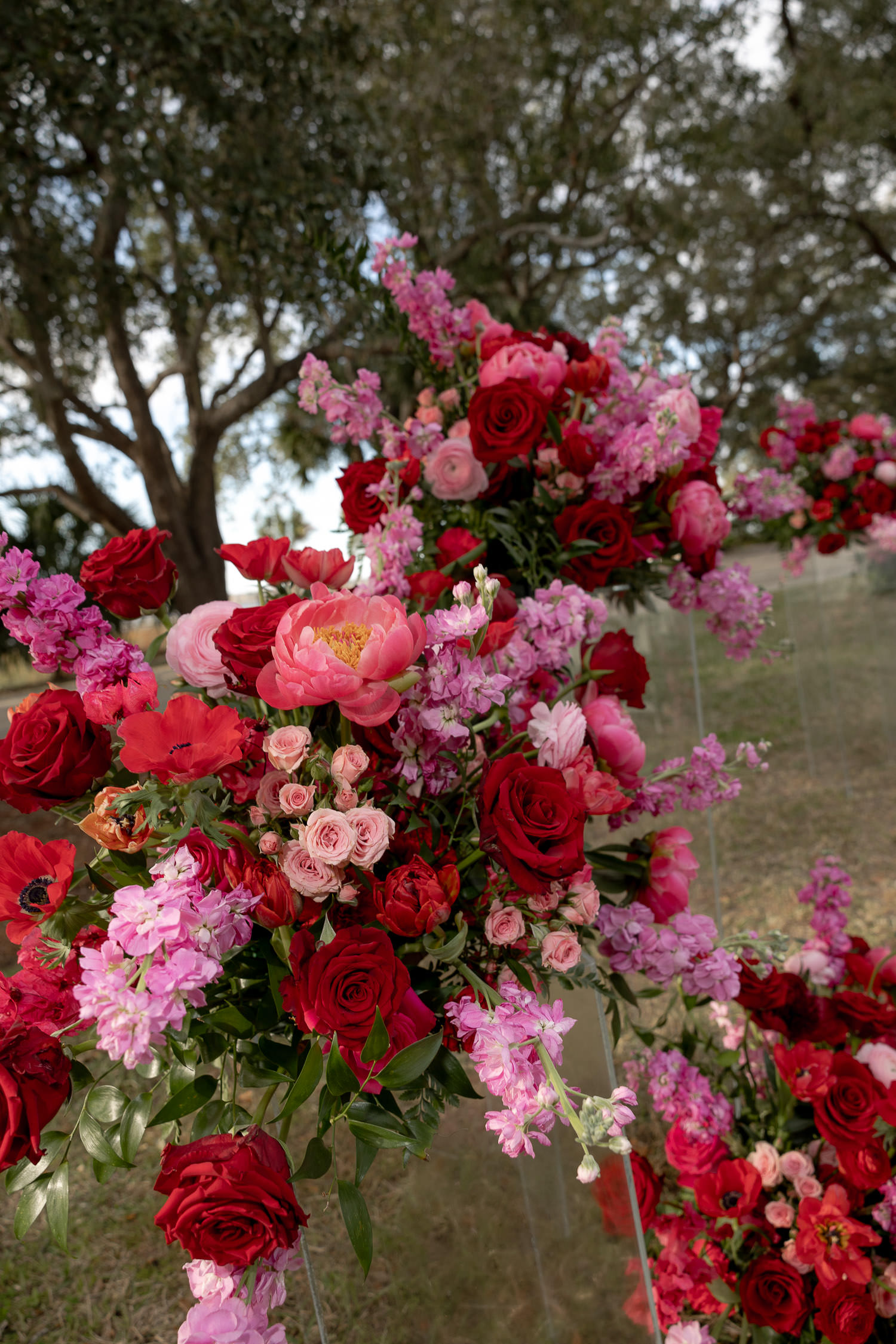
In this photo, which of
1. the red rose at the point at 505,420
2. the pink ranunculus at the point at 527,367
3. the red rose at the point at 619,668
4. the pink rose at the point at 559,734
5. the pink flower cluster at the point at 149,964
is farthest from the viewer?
the pink ranunculus at the point at 527,367

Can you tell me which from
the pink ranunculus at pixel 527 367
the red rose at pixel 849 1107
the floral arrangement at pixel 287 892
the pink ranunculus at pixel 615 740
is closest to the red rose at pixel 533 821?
the floral arrangement at pixel 287 892

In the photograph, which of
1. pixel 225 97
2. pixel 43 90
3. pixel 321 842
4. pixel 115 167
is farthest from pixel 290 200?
pixel 321 842

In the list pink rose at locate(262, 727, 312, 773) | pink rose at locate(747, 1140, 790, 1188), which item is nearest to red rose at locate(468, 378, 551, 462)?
pink rose at locate(262, 727, 312, 773)

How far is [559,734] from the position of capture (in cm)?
84

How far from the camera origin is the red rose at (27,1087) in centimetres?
59

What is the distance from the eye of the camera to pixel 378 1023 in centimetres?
64

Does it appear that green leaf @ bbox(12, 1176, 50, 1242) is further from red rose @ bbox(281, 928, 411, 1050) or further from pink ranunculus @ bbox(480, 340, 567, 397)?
pink ranunculus @ bbox(480, 340, 567, 397)

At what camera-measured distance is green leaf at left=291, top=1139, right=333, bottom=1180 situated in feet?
2.28

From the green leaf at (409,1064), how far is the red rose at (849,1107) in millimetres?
950

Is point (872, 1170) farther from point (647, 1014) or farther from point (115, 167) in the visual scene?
point (115, 167)

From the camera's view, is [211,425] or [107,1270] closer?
[107,1270]

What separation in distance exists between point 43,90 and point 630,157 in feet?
17.3

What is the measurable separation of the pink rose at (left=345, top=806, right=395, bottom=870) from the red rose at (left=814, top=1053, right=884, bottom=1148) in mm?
1030

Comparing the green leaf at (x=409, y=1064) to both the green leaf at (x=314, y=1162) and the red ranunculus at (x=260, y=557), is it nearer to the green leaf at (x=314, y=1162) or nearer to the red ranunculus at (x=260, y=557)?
the green leaf at (x=314, y=1162)
